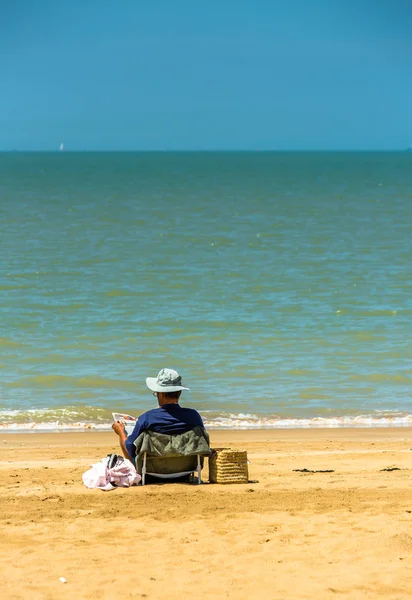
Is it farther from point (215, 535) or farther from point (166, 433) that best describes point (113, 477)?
point (215, 535)

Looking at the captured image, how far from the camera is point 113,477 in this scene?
8.27 m

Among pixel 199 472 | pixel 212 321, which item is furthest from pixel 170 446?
pixel 212 321

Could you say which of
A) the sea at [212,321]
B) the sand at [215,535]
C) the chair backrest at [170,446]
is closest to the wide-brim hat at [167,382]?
the chair backrest at [170,446]

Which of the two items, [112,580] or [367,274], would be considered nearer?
[112,580]

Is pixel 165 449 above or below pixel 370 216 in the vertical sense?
→ below

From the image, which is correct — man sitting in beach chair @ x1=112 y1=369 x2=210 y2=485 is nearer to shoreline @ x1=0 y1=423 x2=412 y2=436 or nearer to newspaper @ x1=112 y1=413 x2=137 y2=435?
newspaper @ x1=112 y1=413 x2=137 y2=435

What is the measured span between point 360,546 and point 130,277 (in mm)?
19912

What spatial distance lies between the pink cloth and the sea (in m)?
4.41

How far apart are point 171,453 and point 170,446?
0.06 meters

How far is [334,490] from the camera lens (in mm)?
8242

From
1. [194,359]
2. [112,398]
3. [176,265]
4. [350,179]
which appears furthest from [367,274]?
[350,179]

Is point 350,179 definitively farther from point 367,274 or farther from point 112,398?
point 112,398

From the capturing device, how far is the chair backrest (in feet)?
26.7

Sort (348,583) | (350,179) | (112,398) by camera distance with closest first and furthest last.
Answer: (348,583)
(112,398)
(350,179)
